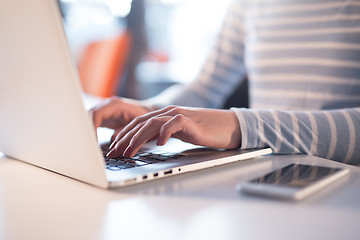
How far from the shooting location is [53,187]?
49 cm

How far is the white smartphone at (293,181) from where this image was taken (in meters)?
0.42

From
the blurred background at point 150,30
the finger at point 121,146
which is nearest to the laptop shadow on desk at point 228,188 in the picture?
the finger at point 121,146

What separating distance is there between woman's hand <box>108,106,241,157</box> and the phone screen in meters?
0.13

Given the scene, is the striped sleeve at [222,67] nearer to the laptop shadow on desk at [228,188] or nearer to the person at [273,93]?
the person at [273,93]

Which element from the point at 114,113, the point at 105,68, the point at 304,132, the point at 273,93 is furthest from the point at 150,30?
the point at 304,132

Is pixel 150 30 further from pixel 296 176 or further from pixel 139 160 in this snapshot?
pixel 296 176

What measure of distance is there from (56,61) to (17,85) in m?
0.11

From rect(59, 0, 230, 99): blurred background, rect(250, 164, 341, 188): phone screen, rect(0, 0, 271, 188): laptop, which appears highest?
rect(0, 0, 271, 188): laptop

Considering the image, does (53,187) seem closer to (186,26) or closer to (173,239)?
(173,239)

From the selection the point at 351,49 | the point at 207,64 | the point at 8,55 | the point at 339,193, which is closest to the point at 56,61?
the point at 8,55

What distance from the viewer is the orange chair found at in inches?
97.3

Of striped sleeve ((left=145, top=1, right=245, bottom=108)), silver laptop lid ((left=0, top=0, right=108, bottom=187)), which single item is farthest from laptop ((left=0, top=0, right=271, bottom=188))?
striped sleeve ((left=145, top=1, right=245, bottom=108))

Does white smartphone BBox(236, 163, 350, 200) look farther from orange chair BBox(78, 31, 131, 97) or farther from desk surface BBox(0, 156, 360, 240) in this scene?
orange chair BBox(78, 31, 131, 97)

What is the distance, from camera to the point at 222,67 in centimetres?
134
